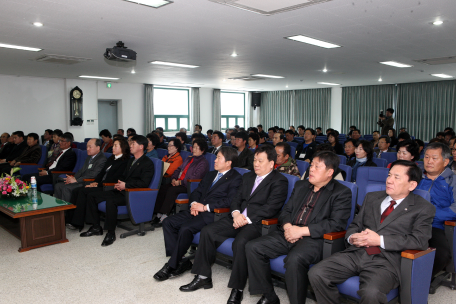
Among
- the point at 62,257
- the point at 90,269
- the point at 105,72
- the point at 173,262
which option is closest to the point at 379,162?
the point at 173,262

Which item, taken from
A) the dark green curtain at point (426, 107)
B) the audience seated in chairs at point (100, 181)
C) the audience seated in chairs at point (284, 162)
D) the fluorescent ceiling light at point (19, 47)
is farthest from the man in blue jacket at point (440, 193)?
the dark green curtain at point (426, 107)

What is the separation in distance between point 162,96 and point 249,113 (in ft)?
16.8

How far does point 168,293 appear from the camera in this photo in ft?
10.1

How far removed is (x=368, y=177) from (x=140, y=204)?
274 cm

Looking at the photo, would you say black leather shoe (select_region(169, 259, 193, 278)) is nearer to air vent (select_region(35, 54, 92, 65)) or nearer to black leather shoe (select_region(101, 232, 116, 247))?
black leather shoe (select_region(101, 232, 116, 247))

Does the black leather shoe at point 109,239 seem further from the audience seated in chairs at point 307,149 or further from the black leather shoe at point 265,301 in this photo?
the audience seated in chairs at point 307,149

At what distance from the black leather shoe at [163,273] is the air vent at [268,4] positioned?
288cm

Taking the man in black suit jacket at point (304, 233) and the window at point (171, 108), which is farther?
the window at point (171, 108)

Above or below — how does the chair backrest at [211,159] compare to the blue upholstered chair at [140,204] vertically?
above

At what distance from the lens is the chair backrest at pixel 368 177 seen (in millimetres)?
3790

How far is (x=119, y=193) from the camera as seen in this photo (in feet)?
15.2

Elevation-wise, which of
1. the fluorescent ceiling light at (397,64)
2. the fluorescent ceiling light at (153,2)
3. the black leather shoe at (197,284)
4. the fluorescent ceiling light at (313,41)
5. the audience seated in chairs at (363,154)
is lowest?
the black leather shoe at (197,284)

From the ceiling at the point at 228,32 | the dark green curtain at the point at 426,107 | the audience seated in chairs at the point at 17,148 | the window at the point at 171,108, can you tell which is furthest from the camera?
the window at the point at 171,108

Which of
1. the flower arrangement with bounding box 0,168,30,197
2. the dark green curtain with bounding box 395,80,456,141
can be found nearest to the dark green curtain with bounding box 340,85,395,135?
the dark green curtain with bounding box 395,80,456,141
